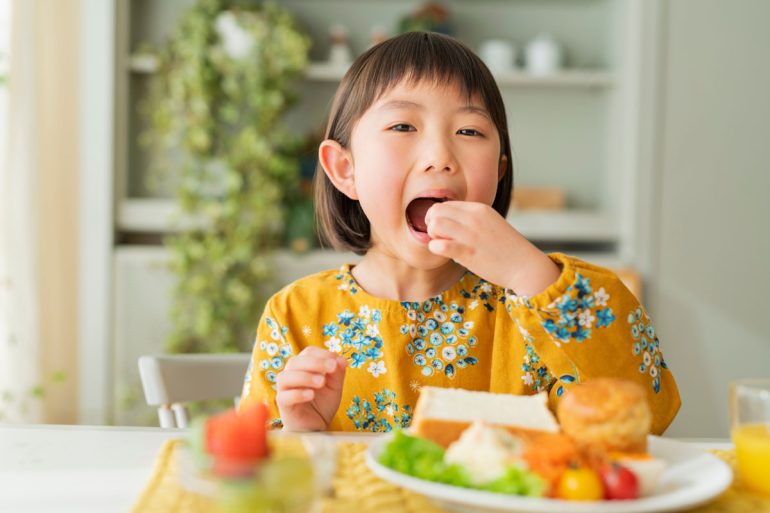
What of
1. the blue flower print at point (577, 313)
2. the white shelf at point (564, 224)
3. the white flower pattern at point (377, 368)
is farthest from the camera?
the white shelf at point (564, 224)

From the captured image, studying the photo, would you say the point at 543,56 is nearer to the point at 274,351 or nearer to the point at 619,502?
the point at 274,351

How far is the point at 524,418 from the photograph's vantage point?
2.38 feet

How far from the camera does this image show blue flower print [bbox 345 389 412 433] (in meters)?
1.17

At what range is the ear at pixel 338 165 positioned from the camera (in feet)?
4.16

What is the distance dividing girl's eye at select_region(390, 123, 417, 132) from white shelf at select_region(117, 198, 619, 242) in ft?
6.30

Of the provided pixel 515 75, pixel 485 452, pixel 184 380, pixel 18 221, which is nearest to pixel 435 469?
pixel 485 452

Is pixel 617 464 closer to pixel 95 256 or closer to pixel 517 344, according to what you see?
pixel 517 344

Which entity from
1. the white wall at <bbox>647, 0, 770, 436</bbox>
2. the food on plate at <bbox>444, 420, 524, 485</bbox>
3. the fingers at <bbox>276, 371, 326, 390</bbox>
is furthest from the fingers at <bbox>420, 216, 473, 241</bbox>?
the white wall at <bbox>647, 0, 770, 436</bbox>

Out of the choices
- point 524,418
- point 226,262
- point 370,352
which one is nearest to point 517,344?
point 370,352

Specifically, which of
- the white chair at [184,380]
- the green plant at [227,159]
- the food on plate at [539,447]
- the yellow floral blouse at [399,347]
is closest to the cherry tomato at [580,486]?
the food on plate at [539,447]

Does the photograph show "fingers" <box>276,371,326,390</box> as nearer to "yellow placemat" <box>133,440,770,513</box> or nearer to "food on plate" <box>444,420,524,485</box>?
"yellow placemat" <box>133,440,770,513</box>

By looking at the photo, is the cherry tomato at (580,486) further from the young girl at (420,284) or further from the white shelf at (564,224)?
the white shelf at (564,224)

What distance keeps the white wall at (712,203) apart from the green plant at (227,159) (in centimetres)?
131

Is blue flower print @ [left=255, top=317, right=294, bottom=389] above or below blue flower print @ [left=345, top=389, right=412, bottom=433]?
above
